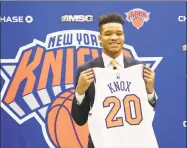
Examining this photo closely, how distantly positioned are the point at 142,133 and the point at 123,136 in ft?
0.20

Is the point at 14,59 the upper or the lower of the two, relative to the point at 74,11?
lower

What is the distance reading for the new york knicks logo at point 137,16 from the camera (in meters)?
1.86

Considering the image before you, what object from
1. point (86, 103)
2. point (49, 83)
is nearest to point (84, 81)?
point (86, 103)

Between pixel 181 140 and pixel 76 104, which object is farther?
pixel 181 140

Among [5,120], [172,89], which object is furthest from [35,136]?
[172,89]

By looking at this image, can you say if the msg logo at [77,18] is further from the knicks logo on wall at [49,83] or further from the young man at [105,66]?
the young man at [105,66]

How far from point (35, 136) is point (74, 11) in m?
0.64

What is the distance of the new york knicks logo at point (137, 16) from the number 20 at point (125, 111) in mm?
735

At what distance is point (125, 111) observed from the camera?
1.19m

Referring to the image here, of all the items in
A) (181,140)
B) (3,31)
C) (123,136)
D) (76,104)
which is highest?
(3,31)

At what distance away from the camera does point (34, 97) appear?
6.11 feet

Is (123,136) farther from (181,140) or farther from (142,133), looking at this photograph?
(181,140)

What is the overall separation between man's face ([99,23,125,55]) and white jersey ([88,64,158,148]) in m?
0.07

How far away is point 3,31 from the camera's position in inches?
73.4
